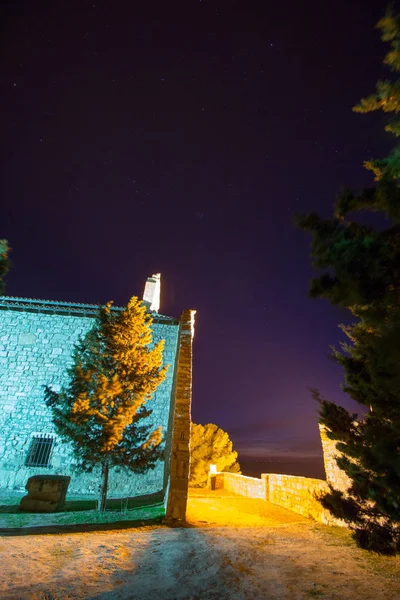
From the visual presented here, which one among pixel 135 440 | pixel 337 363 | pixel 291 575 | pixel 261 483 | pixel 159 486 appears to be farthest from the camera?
pixel 261 483

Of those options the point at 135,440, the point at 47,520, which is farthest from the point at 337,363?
the point at 47,520

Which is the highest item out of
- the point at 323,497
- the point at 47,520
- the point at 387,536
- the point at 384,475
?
the point at 384,475

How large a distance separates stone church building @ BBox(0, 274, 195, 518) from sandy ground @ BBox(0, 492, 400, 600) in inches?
206

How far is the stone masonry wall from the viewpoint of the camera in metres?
13.3

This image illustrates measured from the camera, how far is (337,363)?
224 inches

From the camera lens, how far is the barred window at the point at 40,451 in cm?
1346

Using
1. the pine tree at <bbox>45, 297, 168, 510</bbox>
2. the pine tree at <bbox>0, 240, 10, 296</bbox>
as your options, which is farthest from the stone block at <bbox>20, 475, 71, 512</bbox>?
the pine tree at <bbox>0, 240, 10, 296</bbox>

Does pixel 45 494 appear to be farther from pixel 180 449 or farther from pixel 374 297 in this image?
pixel 374 297

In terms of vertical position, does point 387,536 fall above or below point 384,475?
below

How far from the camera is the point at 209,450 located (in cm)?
2445

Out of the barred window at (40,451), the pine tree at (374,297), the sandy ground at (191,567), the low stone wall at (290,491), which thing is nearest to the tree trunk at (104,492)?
the sandy ground at (191,567)

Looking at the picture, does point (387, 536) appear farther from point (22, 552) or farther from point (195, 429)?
point (195, 429)

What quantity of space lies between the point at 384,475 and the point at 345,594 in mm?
1590

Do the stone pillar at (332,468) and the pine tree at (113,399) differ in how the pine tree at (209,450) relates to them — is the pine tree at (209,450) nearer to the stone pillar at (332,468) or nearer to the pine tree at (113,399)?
the pine tree at (113,399)
